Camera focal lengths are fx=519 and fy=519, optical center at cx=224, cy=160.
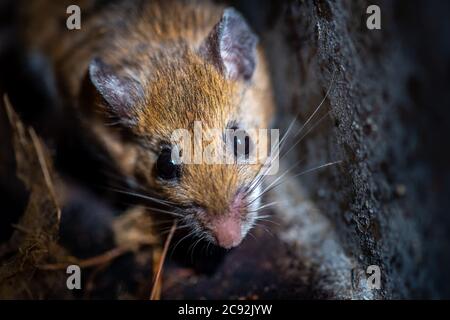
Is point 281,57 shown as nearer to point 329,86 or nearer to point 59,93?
point 329,86

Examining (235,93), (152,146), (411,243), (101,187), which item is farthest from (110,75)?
(411,243)

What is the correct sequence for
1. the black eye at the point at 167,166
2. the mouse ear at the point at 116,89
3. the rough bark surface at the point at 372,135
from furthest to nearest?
1. the mouse ear at the point at 116,89
2. the black eye at the point at 167,166
3. the rough bark surface at the point at 372,135

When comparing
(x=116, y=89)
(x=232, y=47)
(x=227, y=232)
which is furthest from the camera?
(x=232, y=47)

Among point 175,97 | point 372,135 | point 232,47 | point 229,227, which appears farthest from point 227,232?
point 232,47

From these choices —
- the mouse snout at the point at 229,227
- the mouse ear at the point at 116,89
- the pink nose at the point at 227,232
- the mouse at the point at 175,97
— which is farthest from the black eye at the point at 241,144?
the mouse ear at the point at 116,89

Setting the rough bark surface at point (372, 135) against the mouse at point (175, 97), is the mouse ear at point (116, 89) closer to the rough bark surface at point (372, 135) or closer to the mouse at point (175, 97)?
the mouse at point (175, 97)

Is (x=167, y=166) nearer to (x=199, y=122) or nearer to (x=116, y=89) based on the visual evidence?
(x=199, y=122)

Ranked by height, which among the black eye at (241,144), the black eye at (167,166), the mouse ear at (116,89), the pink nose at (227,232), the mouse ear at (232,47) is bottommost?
the pink nose at (227,232)
